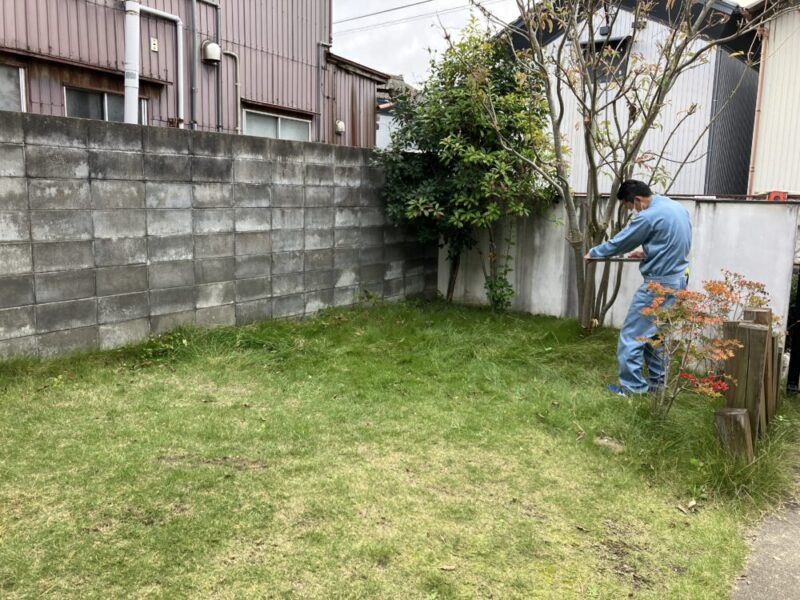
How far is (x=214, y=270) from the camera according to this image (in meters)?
5.74

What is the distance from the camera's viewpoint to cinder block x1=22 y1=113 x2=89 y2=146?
173 inches

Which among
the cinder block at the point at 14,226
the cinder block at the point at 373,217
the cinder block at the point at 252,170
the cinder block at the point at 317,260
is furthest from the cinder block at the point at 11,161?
the cinder block at the point at 373,217

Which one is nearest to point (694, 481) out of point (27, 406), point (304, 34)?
point (27, 406)

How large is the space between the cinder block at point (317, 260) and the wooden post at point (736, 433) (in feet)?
14.0

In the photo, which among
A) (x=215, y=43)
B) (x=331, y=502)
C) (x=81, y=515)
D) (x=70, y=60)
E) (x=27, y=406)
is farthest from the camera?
(x=215, y=43)

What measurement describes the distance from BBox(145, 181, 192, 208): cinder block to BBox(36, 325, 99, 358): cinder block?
1.11m

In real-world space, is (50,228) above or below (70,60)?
below

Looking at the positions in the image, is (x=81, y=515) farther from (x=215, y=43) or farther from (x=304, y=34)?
(x=304, y=34)

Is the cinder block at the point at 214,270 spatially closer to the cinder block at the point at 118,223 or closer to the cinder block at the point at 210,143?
the cinder block at the point at 118,223

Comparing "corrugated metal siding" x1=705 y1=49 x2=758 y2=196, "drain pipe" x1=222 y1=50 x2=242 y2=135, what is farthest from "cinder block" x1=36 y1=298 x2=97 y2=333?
"corrugated metal siding" x1=705 y1=49 x2=758 y2=196

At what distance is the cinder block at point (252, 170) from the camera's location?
5.82m

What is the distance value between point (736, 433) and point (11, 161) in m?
4.78

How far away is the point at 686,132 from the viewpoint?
11.1 metres

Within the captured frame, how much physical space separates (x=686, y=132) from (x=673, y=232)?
7513 millimetres
